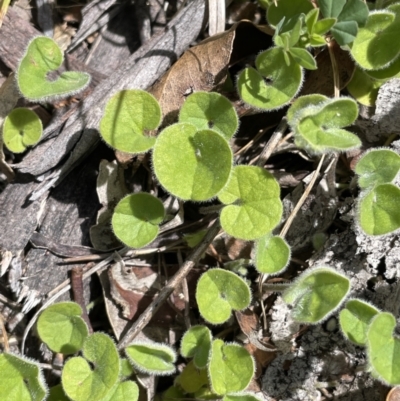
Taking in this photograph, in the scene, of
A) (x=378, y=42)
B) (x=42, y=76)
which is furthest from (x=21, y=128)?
(x=378, y=42)

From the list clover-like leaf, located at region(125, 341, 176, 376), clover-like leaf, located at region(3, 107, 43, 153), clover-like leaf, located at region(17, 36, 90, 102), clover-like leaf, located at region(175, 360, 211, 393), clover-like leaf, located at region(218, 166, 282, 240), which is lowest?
clover-like leaf, located at region(175, 360, 211, 393)

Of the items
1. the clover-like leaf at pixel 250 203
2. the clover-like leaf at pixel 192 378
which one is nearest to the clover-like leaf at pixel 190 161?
the clover-like leaf at pixel 250 203

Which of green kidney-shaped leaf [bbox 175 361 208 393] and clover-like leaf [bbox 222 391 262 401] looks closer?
clover-like leaf [bbox 222 391 262 401]

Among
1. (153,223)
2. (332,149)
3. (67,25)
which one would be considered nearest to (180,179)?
(153,223)

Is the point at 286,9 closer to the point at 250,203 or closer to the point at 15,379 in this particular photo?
the point at 250,203

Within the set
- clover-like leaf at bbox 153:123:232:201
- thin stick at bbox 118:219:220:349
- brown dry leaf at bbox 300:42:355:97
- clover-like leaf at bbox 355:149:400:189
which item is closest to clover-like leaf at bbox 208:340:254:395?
thin stick at bbox 118:219:220:349

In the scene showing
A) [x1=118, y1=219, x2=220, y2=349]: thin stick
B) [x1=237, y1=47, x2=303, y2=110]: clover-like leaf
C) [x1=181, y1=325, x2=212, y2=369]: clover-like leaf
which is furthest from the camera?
[x1=118, y1=219, x2=220, y2=349]: thin stick

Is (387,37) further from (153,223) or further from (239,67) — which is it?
(153,223)

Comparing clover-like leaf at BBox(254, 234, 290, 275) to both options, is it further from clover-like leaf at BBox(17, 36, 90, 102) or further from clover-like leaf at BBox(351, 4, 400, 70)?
clover-like leaf at BBox(17, 36, 90, 102)
